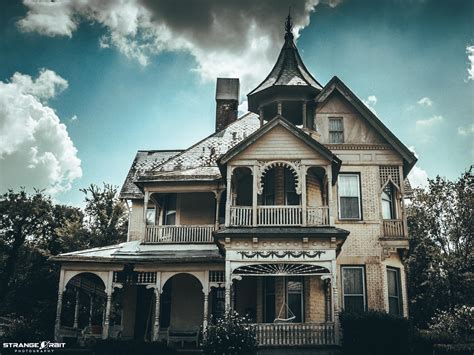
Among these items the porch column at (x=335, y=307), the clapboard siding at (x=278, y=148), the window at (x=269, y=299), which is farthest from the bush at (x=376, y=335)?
the clapboard siding at (x=278, y=148)

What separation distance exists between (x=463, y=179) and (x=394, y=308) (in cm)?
1629

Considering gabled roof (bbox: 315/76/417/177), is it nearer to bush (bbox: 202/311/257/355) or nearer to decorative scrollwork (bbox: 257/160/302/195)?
decorative scrollwork (bbox: 257/160/302/195)

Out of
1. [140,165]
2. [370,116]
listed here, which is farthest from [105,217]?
[370,116]

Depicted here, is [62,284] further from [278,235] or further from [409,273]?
[409,273]

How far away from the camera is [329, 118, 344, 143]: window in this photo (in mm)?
22219

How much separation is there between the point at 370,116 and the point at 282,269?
26.7 ft

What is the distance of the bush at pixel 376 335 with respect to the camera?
623 inches

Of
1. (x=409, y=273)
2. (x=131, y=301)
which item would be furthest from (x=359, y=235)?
(x=409, y=273)

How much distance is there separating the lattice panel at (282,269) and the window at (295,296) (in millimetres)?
867

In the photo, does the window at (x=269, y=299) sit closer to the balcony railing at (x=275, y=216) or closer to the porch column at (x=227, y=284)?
the balcony railing at (x=275, y=216)

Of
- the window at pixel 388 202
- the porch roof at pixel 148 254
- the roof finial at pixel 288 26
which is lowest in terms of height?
the porch roof at pixel 148 254

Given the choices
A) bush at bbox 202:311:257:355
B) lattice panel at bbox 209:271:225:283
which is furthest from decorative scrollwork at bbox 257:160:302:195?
bush at bbox 202:311:257:355

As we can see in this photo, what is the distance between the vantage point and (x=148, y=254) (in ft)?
71.6

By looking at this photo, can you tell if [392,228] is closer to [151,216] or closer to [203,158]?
[203,158]
